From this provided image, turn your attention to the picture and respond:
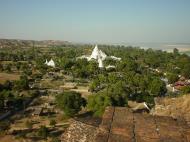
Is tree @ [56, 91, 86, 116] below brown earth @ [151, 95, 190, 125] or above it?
below

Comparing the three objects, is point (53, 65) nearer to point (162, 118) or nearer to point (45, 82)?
point (45, 82)

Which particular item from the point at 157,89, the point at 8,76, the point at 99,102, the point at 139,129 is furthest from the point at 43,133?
the point at 8,76

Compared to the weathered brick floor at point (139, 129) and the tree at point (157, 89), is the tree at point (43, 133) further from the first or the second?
the tree at point (157, 89)

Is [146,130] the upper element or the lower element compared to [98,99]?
upper

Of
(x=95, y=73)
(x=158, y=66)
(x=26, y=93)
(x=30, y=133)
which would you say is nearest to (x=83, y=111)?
(x=30, y=133)

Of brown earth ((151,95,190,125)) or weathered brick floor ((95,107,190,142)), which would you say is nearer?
weathered brick floor ((95,107,190,142))

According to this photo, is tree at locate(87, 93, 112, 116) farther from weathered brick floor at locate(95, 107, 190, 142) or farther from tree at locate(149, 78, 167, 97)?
weathered brick floor at locate(95, 107, 190, 142)

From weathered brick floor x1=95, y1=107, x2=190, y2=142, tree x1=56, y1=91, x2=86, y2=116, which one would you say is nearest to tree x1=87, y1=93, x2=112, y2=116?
tree x1=56, y1=91, x2=86, y2=116

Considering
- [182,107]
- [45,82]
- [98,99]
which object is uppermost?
[182,107]

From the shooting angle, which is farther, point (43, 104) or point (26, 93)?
point (26, 93)
